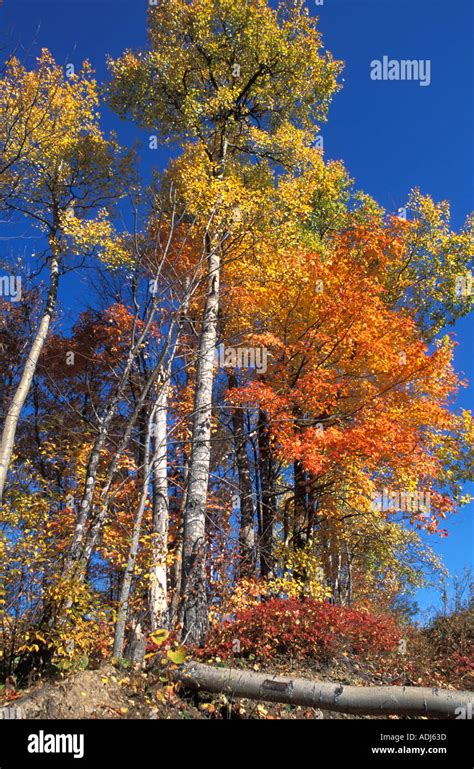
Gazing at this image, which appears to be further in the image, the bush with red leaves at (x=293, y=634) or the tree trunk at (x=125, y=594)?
the bush with red leaves at (x=293, y=634)

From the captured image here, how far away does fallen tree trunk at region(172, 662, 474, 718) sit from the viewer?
4.81 m

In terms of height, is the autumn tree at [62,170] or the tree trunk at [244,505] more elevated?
the autumn tree at [62,170]

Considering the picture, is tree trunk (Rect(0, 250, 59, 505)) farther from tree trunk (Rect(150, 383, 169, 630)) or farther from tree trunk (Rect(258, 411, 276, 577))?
tree trunk (Rect(258, 411, 276, 577))

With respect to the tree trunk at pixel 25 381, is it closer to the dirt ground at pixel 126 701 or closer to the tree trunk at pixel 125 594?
the tree trunk at pixel 125 594

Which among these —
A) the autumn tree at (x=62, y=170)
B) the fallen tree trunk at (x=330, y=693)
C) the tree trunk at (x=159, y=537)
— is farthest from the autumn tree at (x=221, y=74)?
the fallen tree trunk at (x=330, y=693)

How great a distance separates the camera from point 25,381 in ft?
35.7

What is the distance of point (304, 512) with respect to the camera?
1259 cm

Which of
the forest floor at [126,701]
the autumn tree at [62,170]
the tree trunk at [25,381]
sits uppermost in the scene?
the autumn tree at [62,170]

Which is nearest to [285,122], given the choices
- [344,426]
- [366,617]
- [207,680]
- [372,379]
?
[372,379]

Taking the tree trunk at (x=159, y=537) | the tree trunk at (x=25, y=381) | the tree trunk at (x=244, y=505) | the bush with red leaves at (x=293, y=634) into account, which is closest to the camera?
the bush with red leaves at (x=293, y=634)

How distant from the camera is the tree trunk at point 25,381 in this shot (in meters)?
9.91

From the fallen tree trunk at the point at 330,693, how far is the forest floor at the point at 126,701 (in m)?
0.20

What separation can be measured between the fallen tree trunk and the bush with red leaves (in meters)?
1.02

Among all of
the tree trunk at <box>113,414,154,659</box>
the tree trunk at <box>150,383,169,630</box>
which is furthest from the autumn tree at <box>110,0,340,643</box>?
the tree trunk at <box>113,414,154,659</box>
